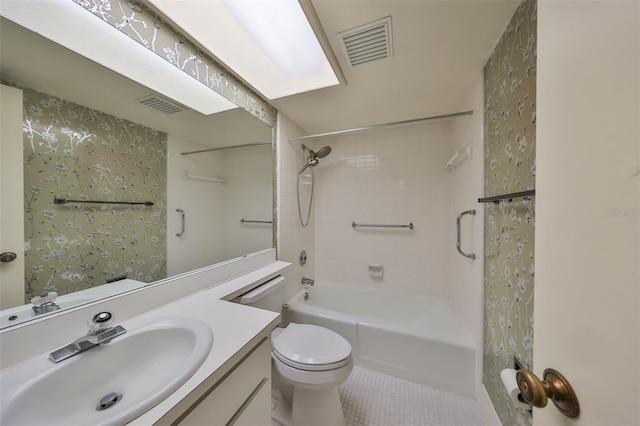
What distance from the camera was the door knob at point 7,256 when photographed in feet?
2.22

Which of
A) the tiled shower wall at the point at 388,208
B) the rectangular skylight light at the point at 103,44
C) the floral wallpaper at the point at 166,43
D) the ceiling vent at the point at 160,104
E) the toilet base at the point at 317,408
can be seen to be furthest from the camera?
the tiled shower wall at the point at 388,208

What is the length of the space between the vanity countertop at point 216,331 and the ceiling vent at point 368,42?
139 cm

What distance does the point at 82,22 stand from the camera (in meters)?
0.79

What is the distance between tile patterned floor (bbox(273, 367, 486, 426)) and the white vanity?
84 centimetres

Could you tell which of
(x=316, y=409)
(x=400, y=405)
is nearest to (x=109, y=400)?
(x=316, y=409)

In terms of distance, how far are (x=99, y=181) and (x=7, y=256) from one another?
36 centimetres

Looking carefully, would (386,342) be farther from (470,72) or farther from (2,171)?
(2,171)

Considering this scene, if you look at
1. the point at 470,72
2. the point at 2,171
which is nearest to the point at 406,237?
the point at 470,72

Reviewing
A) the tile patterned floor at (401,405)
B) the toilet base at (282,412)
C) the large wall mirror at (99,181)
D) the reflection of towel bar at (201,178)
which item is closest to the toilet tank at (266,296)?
the large wall mirror at (99,181)

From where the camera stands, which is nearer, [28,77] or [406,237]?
[28,77]

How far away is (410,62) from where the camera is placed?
125 cm

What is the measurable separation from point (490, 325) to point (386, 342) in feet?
2.30

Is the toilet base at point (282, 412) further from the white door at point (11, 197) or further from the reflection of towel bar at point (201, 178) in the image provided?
the reflection of towel bar at point (201, 178)

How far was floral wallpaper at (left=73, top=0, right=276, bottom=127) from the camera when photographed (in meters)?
0.81
